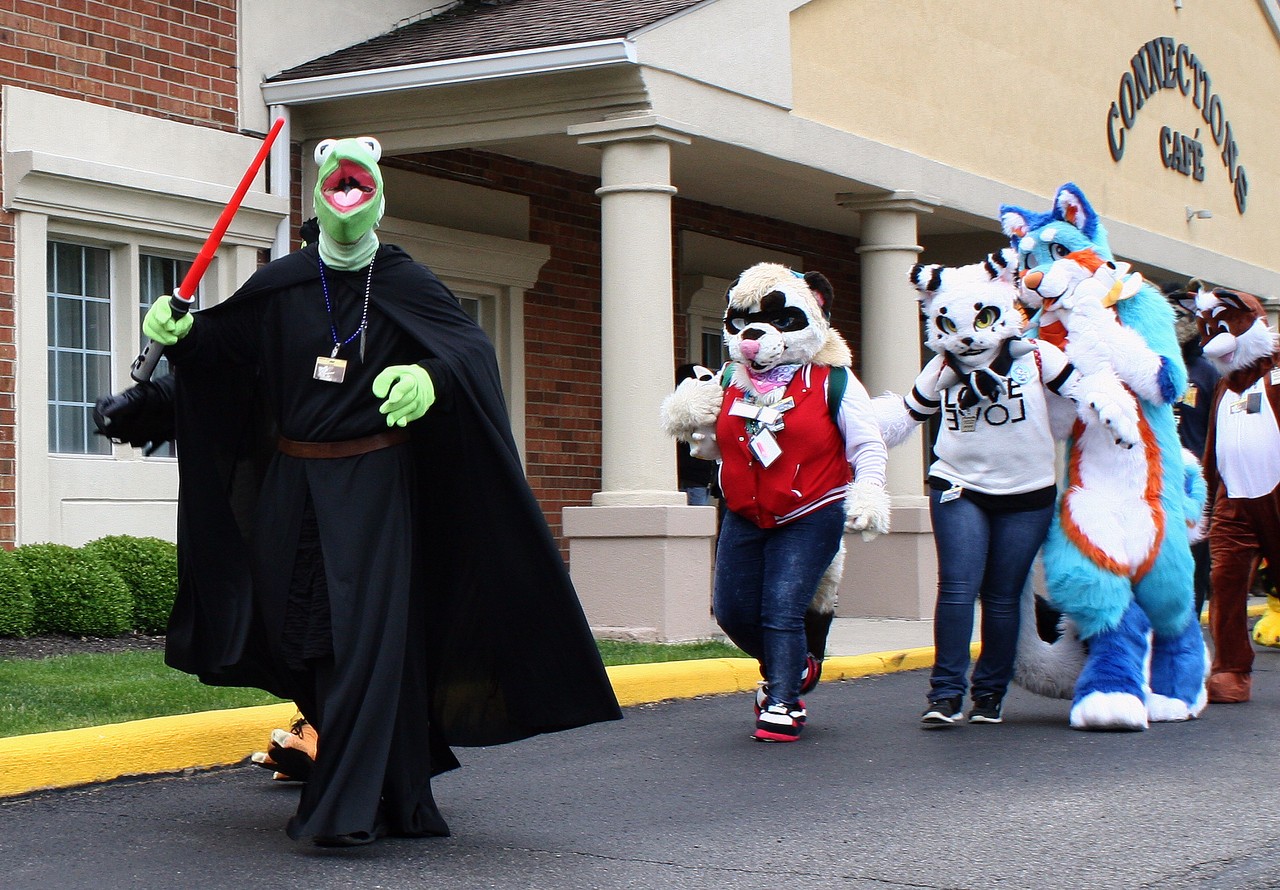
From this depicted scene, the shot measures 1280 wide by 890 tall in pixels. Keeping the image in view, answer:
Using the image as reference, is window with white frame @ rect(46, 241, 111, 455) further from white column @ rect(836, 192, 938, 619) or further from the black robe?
the black robe

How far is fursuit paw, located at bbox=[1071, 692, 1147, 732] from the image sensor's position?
22.7 feet

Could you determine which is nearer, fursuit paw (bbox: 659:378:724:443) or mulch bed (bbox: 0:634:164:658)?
fursuit paw (bbox: 659:378:724:443)

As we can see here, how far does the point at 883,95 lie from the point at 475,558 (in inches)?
328

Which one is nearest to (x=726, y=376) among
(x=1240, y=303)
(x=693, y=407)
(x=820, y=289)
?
(x=693, y=407)

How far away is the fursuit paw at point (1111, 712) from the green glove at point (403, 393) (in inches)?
137

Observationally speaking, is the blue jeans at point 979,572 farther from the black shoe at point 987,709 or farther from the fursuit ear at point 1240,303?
the fursuit ear at point 1240,303

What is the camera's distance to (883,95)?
1252 centimetres

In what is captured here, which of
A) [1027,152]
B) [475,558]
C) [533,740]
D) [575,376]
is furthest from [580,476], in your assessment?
[475,558]

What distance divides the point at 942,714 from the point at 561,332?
675cm

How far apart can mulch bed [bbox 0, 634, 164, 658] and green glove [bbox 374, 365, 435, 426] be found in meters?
4.54

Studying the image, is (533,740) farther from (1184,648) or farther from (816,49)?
(816,49)

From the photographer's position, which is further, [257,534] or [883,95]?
[883,95]

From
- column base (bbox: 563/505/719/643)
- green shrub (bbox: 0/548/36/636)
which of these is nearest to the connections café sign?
column base (bbox: 563/505/719/643)

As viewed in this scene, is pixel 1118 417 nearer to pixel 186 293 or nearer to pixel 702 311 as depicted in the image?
pixel 186 293
